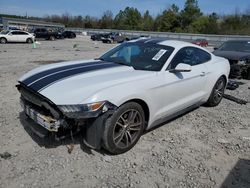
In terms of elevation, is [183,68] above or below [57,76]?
above

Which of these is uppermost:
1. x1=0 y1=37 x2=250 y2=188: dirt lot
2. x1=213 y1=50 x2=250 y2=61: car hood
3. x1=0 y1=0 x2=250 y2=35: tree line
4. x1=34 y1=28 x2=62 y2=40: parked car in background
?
x1=0 y1=0 x2=250 y2=35: tree line

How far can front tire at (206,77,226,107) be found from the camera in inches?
243

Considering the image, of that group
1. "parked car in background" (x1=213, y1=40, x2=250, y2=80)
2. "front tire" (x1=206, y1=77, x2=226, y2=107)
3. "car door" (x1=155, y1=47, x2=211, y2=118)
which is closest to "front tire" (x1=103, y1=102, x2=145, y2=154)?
"car door" (x1=155, y1=47, x2=211, y2=118)

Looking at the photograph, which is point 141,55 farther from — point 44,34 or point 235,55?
point 44,34

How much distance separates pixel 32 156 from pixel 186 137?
8.25 feet

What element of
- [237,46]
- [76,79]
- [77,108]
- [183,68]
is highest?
[237,46]

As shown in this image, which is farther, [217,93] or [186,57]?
[217,93]

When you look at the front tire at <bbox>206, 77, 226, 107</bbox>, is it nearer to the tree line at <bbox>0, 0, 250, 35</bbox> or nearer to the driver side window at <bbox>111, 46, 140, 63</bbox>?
the driver side window at <bbox>111, 46, 140, 63</bbox>

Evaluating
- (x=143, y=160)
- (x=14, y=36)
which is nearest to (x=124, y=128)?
(x=143, y=160)

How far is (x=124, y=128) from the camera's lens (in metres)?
4.00

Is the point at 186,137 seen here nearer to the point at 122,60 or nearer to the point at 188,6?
the point at 122,60

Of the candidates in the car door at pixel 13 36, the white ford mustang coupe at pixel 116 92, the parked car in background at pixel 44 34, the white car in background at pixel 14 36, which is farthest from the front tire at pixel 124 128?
the parked car in background at pixel 44 34

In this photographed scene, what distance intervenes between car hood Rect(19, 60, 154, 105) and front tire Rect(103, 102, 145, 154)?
0.41 meters

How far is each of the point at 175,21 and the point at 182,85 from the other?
79.2 meters
